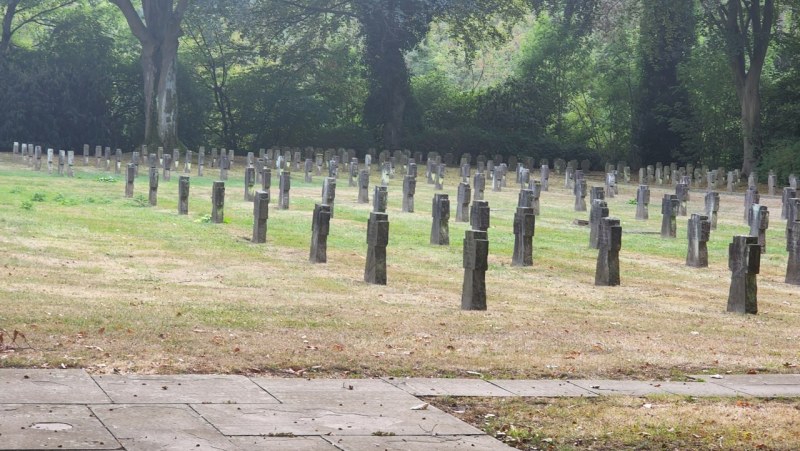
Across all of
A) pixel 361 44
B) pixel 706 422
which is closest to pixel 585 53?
pixel 361 44

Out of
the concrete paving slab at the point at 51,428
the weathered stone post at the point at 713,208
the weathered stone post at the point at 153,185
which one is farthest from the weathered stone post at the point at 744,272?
the weathered stone post at the point at 153,185

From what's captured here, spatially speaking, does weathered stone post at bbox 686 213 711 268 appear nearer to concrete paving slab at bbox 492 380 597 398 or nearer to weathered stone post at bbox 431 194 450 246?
weathered stone post at bbox 431 194 450 246

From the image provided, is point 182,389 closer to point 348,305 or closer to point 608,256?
point 348,305

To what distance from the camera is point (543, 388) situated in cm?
1061

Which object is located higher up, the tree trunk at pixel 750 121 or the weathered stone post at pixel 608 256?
the tree trunk at pixel 750 121

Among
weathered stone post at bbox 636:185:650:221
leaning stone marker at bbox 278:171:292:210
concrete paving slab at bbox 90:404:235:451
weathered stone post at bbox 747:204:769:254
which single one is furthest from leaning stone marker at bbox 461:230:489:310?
weathered stone post at bbox 636:185:650:221

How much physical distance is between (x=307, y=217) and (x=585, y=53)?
41712mm

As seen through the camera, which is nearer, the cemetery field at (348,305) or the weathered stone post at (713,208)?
the cemetery field at (348,305)

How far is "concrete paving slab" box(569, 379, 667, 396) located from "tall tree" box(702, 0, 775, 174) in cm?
4511

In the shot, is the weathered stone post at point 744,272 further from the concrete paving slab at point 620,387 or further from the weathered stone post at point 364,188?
the weathered stone post at point 364,188

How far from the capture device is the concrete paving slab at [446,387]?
10148 mm

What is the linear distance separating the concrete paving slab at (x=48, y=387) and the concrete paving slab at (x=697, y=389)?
178 inches

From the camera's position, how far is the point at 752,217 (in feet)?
86.3

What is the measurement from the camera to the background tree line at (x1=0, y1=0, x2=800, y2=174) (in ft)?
193
